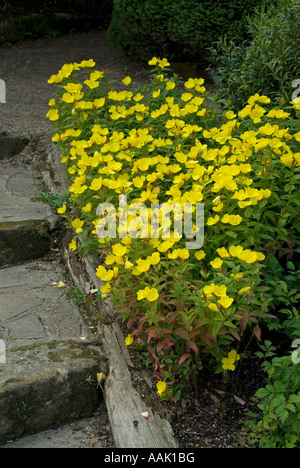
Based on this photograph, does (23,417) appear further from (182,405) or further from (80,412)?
(182,405)

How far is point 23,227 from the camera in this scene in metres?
3.57

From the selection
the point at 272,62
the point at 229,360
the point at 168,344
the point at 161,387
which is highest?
the point at 272,62

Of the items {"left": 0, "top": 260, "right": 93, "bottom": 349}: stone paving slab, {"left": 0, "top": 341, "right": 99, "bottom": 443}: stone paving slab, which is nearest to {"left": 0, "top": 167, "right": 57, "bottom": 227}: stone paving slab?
{"left": 0, "top": 260, "right": 93, "bottom": 349}: stone paving slab

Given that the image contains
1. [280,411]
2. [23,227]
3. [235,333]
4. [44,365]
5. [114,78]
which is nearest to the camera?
[280,411]

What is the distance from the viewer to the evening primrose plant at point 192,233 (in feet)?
7.29

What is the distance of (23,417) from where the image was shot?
242 centimetres

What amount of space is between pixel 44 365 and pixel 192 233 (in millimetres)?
860

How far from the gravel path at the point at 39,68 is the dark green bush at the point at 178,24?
369 mm

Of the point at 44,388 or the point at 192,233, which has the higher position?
the point at 192,233

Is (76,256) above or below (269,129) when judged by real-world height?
below

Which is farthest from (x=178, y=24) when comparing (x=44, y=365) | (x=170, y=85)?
(x=44, y=365)

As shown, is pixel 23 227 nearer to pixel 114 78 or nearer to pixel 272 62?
pixel 272 62

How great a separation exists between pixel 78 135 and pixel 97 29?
5.65 meters
